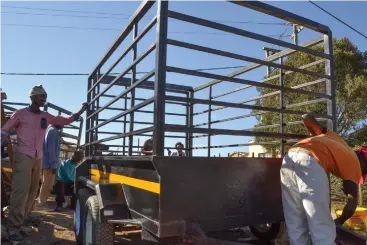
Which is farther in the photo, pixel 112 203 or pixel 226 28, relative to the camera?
pixel 112 203

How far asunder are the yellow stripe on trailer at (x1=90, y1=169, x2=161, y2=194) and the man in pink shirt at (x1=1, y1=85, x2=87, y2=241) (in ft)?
2.92

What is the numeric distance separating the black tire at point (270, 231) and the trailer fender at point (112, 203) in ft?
6.91

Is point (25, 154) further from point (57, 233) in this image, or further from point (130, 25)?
point (130, 25)

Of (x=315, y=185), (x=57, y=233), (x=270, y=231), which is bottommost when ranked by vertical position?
(x=57, y=233)

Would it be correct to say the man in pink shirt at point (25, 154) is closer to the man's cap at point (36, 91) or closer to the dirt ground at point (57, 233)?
the man's cap at point (36, 91)

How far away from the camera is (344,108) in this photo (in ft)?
48.1

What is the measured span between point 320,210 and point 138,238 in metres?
3.43

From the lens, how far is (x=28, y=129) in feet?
15.1

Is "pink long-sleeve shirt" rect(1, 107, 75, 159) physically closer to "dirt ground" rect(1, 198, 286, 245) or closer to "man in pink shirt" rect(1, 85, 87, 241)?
"man in pink shirt" rect(1, 85, 87, 241)

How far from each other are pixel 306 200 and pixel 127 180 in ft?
5.02

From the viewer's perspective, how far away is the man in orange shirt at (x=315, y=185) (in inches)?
97.8

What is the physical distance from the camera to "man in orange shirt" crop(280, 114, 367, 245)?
2.48 meters

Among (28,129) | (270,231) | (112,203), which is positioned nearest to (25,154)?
(28,129)

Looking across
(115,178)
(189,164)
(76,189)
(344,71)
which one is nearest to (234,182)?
(189,164)
